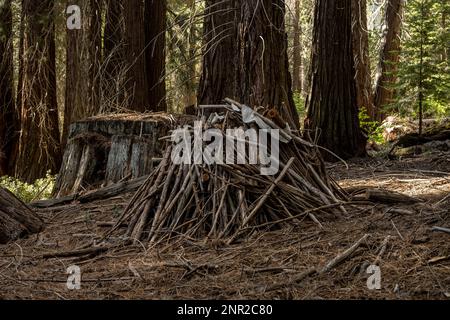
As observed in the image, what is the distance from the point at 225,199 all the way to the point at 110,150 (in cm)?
202

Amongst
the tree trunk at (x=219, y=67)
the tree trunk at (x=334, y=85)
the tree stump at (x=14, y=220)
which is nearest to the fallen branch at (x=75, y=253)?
the tree stump at (x=14, y=220)

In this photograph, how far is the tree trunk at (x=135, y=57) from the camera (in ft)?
27.7

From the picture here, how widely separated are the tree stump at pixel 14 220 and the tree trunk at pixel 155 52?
15.4 feet

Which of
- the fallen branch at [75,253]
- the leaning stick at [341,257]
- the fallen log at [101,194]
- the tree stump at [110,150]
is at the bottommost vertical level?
A: the fallen branch at [75,253]

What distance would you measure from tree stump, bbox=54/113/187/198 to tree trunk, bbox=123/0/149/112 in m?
2.33

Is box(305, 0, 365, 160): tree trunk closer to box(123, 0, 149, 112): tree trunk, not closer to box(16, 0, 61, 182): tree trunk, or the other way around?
box(123, 0, 149, 112): tree trunk

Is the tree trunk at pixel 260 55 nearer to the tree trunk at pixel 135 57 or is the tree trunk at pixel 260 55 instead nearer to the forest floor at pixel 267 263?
the forest floor at pixel 267 263

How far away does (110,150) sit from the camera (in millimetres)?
5828

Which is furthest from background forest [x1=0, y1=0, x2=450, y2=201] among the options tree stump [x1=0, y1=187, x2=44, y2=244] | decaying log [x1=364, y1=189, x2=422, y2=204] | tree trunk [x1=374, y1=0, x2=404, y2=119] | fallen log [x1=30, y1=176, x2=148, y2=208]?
tree stump [x1=0, y1=187, x2=44, y2=244]

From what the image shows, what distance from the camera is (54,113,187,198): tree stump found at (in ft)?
18.9
